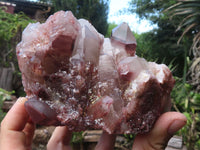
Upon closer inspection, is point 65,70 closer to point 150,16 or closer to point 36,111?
point 36,111

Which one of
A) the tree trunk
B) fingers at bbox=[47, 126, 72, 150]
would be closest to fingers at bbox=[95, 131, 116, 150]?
fingers at bbox=[47, 126, 72, 150]

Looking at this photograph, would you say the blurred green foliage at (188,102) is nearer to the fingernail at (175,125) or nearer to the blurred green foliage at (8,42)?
the fingernail at (175,125)

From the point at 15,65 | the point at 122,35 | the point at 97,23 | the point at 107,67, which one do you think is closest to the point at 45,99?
the point at 107,67

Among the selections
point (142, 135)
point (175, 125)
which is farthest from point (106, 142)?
point (175, 125)

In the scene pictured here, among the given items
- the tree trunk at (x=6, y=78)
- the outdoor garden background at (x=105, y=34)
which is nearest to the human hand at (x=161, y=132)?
the outdoor garden background at (x=105, y=34)

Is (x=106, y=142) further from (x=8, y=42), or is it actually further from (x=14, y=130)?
(x=8, y=42)
